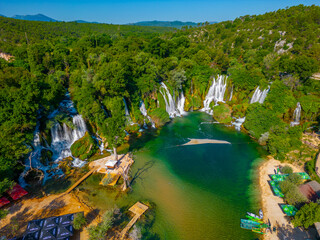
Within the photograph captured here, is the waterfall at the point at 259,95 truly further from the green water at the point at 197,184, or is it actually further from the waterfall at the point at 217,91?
the green water at the point at 197,184

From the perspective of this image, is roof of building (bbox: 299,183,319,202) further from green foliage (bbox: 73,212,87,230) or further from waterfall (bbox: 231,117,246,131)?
green foliage (bbox: 73,212,87,230)

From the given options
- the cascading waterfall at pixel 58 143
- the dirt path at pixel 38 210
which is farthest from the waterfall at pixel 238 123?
the dirt path at pixel 38 210

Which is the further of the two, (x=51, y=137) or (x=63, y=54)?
(x=63, y=54)

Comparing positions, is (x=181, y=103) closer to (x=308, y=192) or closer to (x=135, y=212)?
(x=308, y=192)

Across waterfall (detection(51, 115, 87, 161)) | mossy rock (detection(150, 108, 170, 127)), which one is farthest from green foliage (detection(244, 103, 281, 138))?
waterfall (detection(51, 115, 87, 161))

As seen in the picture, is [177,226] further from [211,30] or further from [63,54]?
[211,30]

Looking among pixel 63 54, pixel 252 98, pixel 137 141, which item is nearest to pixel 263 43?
pixel 252 98
